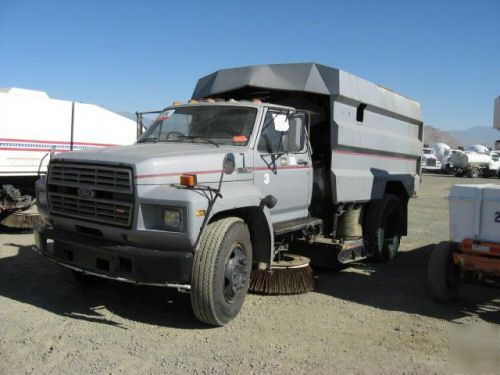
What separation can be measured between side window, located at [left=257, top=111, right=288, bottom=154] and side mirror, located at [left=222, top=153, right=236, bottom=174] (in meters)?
0.57

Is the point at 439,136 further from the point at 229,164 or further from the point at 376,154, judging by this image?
the point at 229,164

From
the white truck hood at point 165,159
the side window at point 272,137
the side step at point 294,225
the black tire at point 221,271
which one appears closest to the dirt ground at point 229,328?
the black tire at point 221,271

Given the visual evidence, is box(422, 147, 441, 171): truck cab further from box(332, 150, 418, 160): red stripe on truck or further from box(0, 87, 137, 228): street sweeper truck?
box(0, 87, 137, 228): street sweeper truck

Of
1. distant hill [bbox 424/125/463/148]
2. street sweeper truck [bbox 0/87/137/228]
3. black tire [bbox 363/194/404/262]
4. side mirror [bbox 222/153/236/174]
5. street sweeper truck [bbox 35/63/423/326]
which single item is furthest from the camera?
distant hill [bbox 424/125/463/148]

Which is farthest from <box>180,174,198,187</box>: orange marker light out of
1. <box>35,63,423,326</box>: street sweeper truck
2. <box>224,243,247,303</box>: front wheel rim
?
<box>224,243,247,303</box>: front wheel rim

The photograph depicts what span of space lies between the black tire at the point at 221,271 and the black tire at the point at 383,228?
3355mm

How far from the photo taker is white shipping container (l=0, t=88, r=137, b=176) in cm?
960

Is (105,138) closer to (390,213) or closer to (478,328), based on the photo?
(390,213)

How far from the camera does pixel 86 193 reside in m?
4.62

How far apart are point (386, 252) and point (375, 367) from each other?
4.35 meters

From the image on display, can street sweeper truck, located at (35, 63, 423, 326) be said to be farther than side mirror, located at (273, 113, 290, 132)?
No

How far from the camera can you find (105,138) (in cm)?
1234

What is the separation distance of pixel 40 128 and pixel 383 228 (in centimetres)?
711

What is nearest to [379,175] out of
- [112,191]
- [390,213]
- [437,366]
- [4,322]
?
[390,213]
